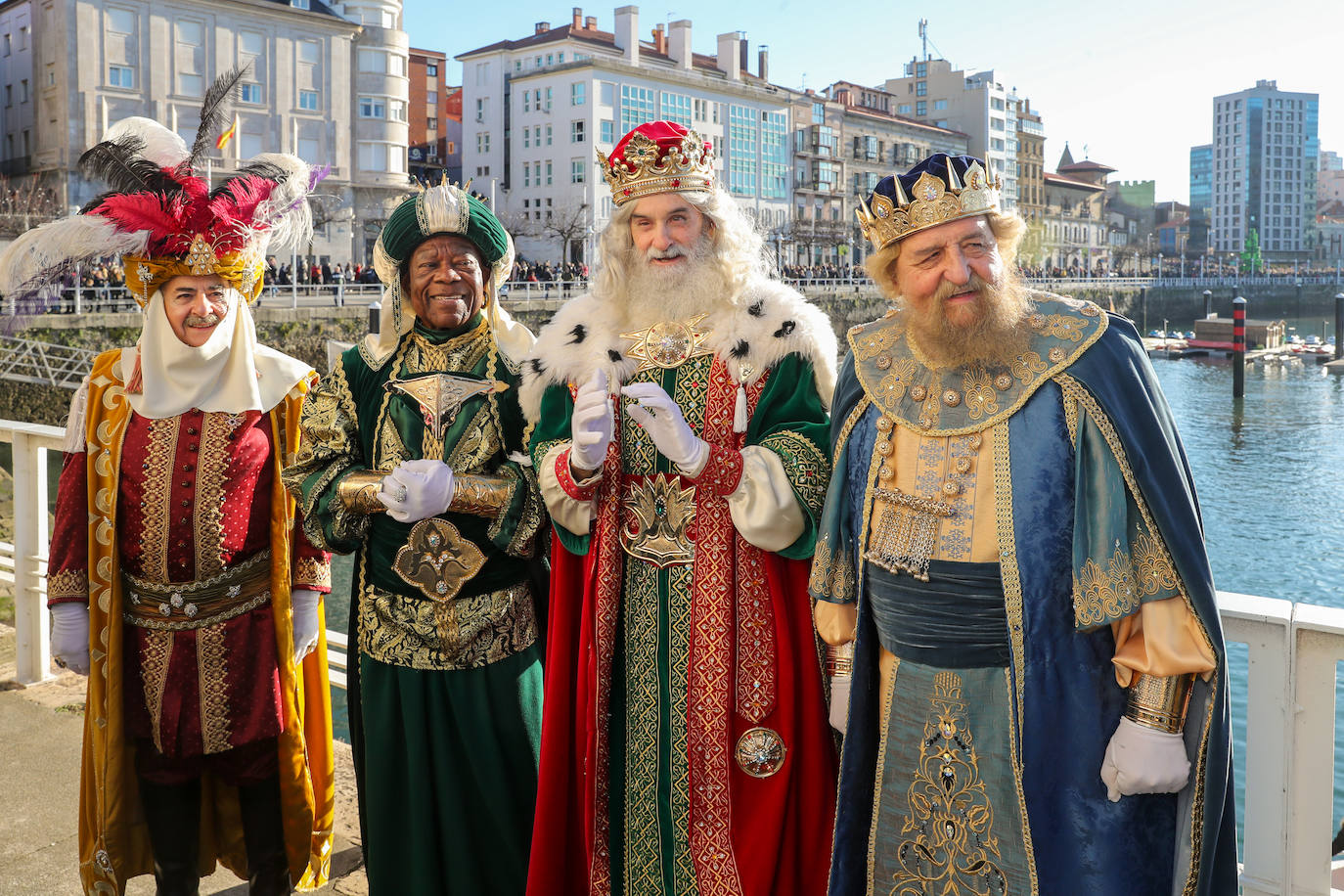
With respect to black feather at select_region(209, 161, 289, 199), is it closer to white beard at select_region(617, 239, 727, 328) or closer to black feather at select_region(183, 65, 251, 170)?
black feather at select_region(183, 65, 251, 170)

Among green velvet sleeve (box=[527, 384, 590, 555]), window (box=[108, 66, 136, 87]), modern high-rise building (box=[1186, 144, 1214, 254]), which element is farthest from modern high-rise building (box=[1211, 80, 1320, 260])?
green velvet sleeve (box=[527, 384, 590, 555])

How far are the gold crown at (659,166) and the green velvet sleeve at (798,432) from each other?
0.50 m

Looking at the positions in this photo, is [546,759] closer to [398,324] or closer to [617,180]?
[398,324]

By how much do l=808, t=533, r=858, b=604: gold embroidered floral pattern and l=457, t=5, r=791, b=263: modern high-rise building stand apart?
41.9m

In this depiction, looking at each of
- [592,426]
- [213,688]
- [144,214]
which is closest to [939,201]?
[592,426]

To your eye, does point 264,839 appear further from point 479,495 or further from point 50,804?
point 479,495

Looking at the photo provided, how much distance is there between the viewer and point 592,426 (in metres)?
2.64

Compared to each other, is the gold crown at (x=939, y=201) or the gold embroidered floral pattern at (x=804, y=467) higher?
the gold crown at (x=939, y=201)

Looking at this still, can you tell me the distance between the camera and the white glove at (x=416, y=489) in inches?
110

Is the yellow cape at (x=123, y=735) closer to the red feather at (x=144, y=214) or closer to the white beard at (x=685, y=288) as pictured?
the red feather at (x=144, y=214)

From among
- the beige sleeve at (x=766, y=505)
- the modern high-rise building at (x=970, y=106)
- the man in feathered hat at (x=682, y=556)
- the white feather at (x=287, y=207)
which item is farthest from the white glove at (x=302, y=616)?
the modern high-rise building at (x=970, y=106)

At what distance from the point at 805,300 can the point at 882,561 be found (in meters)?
0.79

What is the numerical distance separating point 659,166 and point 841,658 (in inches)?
47.3

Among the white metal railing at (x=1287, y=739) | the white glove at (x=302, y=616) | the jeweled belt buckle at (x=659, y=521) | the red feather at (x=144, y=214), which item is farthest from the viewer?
the white glove at (x=302, y=616)
